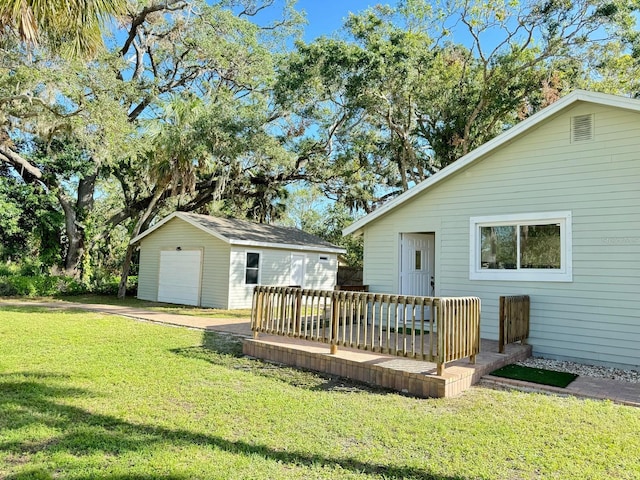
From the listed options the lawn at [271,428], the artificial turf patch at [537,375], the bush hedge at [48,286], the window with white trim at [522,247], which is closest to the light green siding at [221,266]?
the bush hedge at [48,286]

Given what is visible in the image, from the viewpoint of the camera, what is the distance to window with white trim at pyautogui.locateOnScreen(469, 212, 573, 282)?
7.91m

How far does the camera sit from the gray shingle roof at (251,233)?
15.8 meters

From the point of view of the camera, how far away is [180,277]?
56.1 feet

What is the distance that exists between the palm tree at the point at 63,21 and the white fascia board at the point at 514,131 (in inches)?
262

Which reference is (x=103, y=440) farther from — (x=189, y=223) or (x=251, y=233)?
(x=189, y=223)

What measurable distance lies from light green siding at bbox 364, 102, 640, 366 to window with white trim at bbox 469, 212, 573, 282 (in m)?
0.13

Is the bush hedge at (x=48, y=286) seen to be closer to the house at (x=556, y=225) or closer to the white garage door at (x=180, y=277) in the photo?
the white garage door at (x=180, y=277)

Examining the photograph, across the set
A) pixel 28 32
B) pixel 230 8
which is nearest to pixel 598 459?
pixel 28 32

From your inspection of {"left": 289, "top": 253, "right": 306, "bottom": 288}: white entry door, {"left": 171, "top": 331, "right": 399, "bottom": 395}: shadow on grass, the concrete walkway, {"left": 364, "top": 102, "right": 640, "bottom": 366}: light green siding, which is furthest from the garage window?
{"left": 364, "top": 102, "right": 640, "bottom": 366}: light green siding

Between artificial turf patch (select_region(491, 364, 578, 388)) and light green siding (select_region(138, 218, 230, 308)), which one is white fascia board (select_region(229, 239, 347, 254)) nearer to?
light green siding (select_region(138, 218, 230, 308))

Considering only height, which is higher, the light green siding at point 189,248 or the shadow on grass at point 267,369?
the light green siding at point 189,248

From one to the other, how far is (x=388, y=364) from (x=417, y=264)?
Answer: 482 centimetres

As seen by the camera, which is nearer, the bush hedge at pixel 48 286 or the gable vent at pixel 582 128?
the gable vent at pixel 582 128

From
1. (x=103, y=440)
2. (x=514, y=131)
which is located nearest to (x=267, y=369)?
(x=103, y=440)
